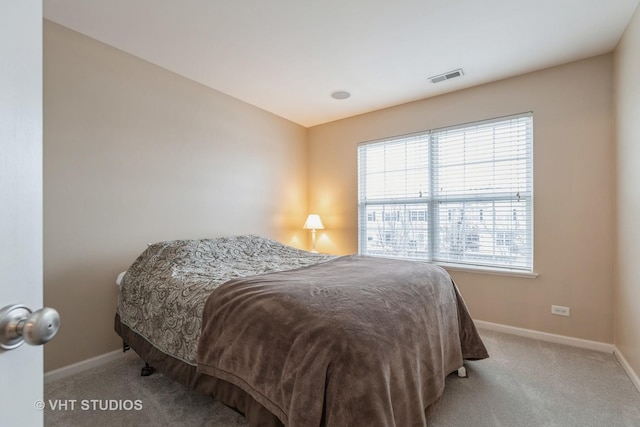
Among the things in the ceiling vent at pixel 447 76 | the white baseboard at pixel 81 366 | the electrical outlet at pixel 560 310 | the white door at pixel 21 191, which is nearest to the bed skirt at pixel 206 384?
the white baseboard at pixel 81 366

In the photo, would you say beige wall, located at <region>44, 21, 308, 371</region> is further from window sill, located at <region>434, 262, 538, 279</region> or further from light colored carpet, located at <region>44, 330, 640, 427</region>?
window sill, located at <region>434, 262, 538, 279</region>

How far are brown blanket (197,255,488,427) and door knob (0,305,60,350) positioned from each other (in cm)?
94

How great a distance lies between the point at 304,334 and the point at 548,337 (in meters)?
2.81

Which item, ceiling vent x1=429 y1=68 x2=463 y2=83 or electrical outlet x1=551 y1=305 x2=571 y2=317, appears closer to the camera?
electrical outlet x1=551 y1=305 x2=571 y2=317

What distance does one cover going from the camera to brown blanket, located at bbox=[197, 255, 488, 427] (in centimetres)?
116

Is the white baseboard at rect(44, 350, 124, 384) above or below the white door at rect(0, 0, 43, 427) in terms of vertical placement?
below

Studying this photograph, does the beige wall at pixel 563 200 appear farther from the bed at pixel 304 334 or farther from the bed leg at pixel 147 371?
the bed leg at pixel 147 371

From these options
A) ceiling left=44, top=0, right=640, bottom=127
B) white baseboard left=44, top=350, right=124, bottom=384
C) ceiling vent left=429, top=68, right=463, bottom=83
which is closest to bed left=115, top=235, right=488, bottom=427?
white baseboard left=44, top=350, right=124, bottom=384

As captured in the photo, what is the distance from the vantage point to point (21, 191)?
0.47 m

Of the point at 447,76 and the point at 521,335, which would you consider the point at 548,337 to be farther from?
the point at 447,76

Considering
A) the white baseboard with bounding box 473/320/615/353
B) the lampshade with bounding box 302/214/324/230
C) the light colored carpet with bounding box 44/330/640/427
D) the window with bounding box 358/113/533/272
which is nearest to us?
the light colored carpet with bounding box 44/330/640/427

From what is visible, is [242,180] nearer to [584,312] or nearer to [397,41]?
[397,41]

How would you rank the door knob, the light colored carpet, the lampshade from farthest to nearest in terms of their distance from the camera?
the lampshade
the light colored carpet
the door knob

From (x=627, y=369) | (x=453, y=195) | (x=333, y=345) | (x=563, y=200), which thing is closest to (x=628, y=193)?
(x=563, y=200)
